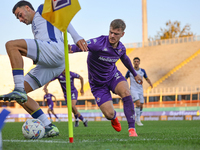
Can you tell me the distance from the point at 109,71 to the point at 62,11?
2.42 metres

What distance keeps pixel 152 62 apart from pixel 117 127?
3506 cm

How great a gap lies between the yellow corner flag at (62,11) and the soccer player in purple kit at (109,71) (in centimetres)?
120

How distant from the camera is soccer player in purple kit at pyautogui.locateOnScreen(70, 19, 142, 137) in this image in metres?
5.61

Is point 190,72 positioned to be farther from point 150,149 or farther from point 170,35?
point 150,149

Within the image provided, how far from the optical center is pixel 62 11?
3.93 metres

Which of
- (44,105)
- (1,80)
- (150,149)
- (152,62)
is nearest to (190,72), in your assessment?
(152,62)

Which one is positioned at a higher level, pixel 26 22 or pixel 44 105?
pixel 26 22

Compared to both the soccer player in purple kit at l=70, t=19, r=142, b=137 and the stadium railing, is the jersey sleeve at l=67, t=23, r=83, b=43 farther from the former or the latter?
the stadium railing

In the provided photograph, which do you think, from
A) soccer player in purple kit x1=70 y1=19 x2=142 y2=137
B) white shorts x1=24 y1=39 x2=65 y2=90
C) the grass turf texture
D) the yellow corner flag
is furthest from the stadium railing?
the yellow corner flag

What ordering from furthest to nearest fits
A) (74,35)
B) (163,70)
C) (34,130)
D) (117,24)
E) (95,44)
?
1. (163,70)
2. (95,44)
3. (117,24)
4. (34,130)
5. (74,35)

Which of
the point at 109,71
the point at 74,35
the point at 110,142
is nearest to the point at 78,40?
the point at 74,35

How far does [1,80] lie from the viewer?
157ft

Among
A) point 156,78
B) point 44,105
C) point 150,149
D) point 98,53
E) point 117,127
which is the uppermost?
point 98,53

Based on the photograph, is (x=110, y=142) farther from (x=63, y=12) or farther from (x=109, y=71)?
(x=109, y=71)
